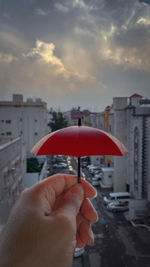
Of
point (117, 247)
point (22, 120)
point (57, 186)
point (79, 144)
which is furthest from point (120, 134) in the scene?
point (79, 144)

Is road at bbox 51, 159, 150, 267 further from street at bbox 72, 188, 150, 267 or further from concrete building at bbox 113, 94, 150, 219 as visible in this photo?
concrete building at bbox 113, 94, 150, 219

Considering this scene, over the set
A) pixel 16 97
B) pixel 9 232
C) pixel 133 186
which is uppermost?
pixel 16 97

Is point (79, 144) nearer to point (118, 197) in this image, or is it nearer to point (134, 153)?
point (134, 153)

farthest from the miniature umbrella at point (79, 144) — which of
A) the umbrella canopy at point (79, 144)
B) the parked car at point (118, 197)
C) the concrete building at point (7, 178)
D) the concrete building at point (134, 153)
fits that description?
the parked car at point (118, 197)

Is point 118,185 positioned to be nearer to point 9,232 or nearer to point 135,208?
point 135,208

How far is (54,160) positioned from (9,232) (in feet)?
115

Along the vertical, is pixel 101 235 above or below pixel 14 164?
below

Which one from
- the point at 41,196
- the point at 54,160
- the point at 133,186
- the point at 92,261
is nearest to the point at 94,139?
the point at 41,196

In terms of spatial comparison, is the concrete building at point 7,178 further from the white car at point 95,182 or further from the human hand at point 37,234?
the white car at point 95,182

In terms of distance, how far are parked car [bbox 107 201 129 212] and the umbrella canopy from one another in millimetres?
16760

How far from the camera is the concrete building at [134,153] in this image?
1573 centimetres

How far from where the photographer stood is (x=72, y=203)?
90.0 inches

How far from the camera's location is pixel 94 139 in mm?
2371

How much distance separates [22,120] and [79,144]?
26419mm
